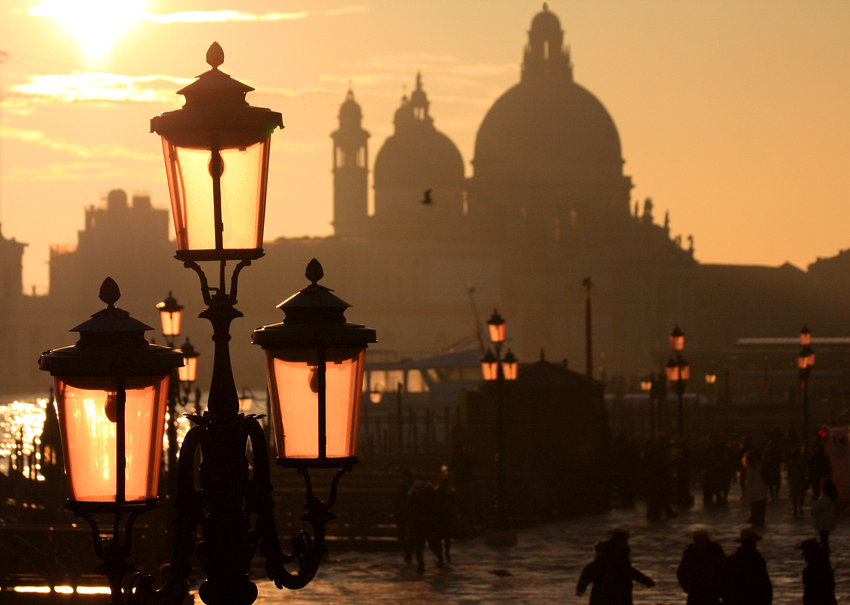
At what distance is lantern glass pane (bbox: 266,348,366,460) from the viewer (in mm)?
3896

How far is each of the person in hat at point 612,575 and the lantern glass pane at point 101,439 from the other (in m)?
4.85

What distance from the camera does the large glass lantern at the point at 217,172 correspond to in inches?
150

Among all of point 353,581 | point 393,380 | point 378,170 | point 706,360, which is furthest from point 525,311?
point 353,581

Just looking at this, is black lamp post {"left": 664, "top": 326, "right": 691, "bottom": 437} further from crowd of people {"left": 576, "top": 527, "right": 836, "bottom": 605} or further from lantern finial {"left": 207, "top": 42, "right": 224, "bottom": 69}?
lantern finial {"left": 207, "top": 42, "right": 224, "bottom": 69}

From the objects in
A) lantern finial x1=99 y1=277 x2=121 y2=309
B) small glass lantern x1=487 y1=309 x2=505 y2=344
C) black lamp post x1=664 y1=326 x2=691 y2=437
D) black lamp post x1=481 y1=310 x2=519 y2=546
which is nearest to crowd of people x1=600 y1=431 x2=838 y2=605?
black lamp post x1=664 y1=326 x2=691 y2=437

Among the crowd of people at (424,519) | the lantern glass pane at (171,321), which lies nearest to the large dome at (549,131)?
the crowd of people at (424,519)

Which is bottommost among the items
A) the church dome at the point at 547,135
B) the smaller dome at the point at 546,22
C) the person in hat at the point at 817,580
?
the person in hat at the point at 817,580

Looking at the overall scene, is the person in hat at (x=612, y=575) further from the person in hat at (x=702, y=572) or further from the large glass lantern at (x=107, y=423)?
the large glass lantern at (x=107, y=423)

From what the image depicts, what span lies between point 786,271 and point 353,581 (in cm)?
8545

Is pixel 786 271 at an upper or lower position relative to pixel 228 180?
upper

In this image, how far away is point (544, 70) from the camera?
82.8 meters

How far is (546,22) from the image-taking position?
85375 millimetres

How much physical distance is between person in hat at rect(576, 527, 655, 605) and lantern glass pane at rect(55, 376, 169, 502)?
4.85m

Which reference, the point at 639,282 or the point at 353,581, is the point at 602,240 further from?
the point at 353,581
